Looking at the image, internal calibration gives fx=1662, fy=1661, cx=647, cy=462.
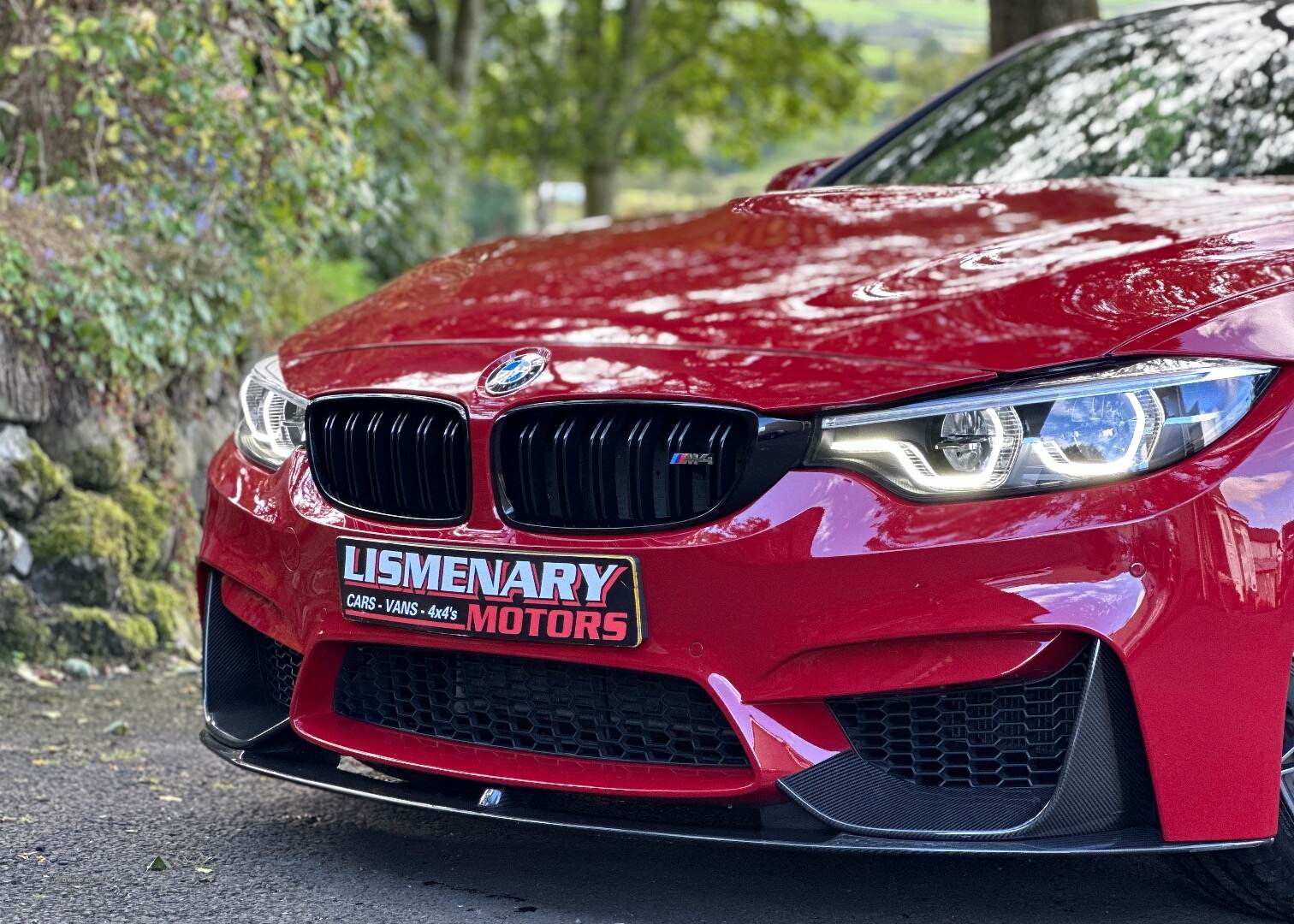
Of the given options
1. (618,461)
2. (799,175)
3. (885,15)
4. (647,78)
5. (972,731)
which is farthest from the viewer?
(647,78)

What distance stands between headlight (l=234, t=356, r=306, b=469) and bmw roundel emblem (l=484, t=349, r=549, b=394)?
1.42ft

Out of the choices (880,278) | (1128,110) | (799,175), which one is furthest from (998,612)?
(799,175)

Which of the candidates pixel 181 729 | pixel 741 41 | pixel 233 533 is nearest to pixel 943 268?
pixel 233 533

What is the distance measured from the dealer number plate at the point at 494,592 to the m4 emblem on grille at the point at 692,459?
168 mm

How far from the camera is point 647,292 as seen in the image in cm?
298

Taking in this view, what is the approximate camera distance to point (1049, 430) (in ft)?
7.75

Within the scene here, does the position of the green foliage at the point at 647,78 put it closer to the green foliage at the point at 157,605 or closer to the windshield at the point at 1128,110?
the green foliage at the point at 157,605

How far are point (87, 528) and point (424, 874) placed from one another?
227cm

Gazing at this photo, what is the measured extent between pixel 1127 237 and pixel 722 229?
0.92m

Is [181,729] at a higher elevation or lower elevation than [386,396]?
lower

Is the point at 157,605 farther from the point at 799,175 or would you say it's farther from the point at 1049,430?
the point at 1049,430

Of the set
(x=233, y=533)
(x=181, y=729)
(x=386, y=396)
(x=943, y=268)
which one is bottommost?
(x=181, y=729)

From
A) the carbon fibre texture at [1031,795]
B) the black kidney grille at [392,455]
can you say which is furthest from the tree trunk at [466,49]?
the carbon fibre texture at [1031,795]

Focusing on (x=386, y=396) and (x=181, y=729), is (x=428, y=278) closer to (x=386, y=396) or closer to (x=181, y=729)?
(x=386, y=396)
